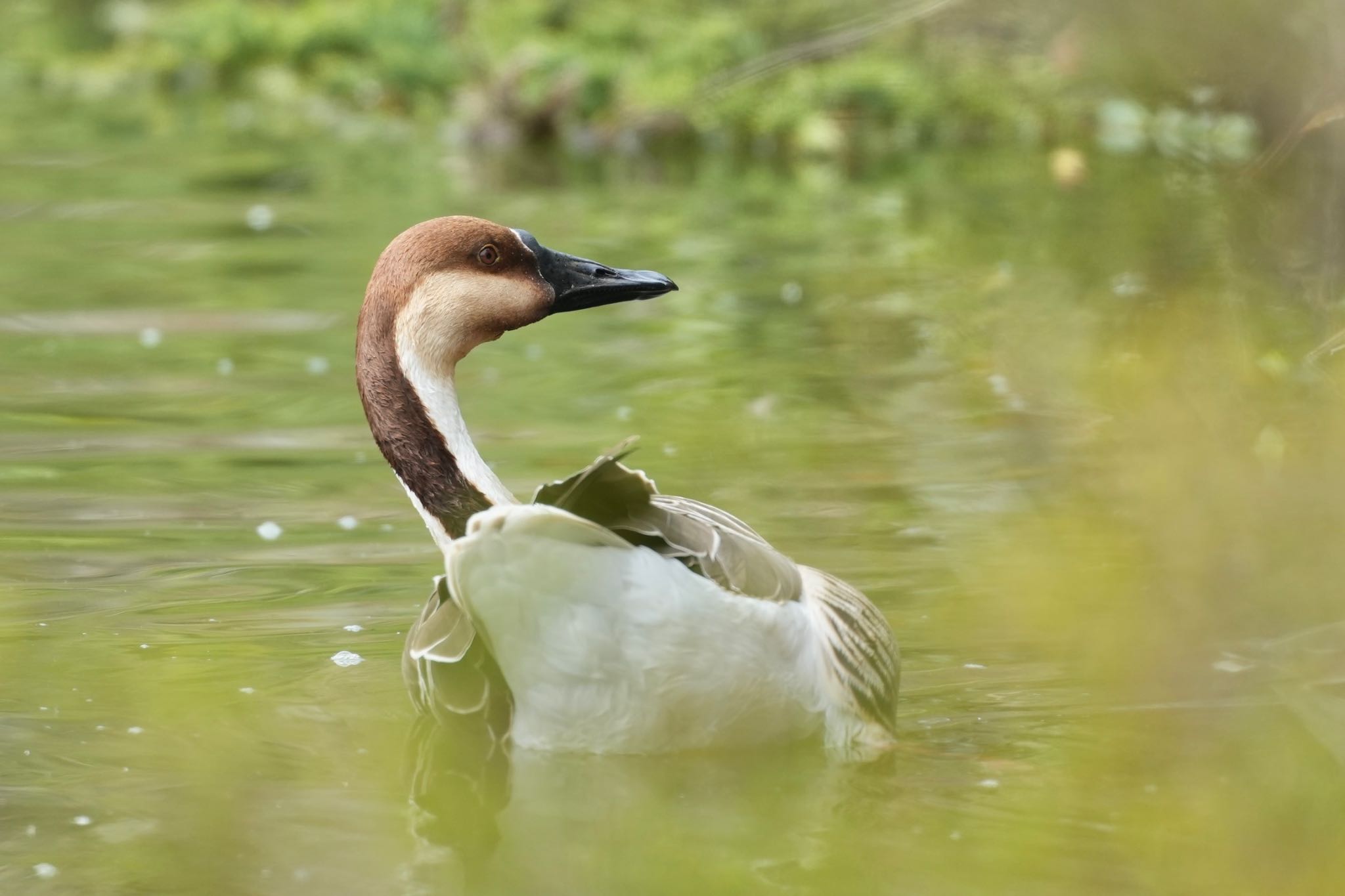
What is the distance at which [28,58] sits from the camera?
22734 millimetres

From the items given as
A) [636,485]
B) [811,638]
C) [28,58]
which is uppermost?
[636,485]

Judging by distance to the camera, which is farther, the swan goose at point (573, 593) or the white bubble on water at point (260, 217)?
the white bubble on water at point (260, 217)

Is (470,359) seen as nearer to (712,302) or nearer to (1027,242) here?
(712,302)

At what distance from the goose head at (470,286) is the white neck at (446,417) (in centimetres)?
1

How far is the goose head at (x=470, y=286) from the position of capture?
469cm

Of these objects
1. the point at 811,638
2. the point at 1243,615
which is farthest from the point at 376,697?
the point at 1243,615

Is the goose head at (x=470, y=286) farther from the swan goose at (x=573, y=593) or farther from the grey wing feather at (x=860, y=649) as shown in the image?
the grey wing feather at (x=860, y=649)

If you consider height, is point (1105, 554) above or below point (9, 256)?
above

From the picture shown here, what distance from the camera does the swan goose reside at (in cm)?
390

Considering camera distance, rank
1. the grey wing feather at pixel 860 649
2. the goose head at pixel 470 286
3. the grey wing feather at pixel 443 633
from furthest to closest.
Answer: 1. the goose head at pixel 470 286
2. the grey wing feather at pixel 860 649
3. the grey wing feather at pixel 443 633

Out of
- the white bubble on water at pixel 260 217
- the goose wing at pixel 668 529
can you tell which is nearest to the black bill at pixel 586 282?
the goose wing at pixel 668 529

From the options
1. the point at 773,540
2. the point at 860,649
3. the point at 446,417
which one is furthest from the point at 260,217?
the point at 860,649

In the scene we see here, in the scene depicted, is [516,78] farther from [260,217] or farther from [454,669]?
[454,669]

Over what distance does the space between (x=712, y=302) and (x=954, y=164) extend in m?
6.09
